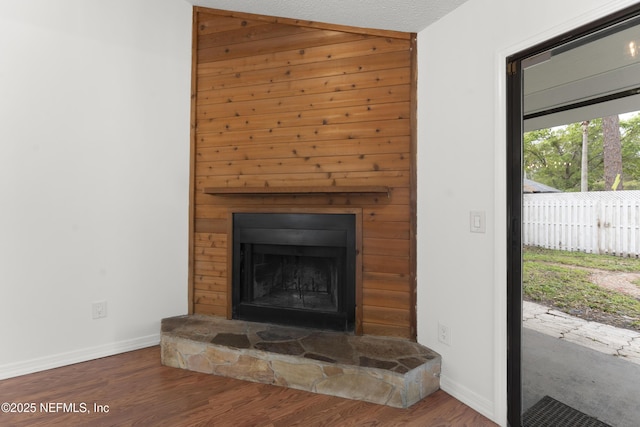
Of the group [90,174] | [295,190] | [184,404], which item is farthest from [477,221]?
[90,174]

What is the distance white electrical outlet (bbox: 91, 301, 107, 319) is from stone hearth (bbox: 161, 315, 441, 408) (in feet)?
1.56

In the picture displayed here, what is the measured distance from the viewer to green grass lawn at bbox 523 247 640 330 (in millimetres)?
1408

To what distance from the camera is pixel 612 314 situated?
1.46 metres

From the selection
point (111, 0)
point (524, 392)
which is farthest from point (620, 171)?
point (111, 0)

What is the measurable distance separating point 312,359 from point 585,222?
5.48 ft

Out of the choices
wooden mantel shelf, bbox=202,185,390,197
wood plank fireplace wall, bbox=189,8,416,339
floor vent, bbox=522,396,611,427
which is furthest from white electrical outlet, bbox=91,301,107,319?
floor vent, bbox=522,396,611,427

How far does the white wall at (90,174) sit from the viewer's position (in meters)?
2.13

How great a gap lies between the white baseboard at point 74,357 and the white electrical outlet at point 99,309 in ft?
0.76

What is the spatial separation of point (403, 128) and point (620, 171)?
1259mm

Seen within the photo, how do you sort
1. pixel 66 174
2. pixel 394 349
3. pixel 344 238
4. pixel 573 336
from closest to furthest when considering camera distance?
pixel 573 336 → pixel 394 349 → pixel 66 174 → pixel 344 238

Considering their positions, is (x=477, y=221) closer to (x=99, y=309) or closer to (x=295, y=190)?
(x=295, y=190)

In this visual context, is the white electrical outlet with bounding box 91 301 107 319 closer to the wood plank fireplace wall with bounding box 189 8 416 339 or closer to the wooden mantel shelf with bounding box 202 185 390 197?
the wood plank fireplace wall with bounding box 189 8 416 339

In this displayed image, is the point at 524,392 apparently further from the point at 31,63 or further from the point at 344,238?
the point at 31,63

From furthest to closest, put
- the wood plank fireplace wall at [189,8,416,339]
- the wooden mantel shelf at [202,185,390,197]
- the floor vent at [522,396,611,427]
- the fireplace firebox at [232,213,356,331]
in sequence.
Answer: the fireplace firebox at [232,213,356,331], the wood plank fireplace wall at [189,8,416,339], the wooden mantel shelf at [202,185,390,197], the floor vent at [522,396,611,427]
